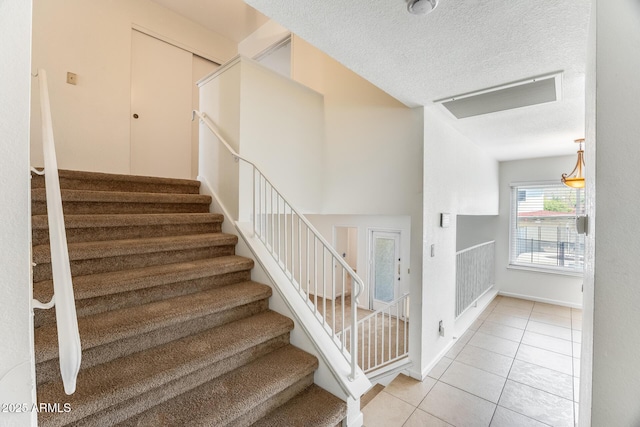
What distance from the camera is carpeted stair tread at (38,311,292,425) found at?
3.90 ft

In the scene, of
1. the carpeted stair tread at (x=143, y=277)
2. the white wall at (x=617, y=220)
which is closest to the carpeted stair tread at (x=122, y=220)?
the carpeted stair tread at (x=143, y=277)

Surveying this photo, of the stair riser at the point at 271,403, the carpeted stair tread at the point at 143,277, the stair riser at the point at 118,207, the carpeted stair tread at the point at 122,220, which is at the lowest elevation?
the stair riser at the point at 271,403

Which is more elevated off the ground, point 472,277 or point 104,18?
point 104,18

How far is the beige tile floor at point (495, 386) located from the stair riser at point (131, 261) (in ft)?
6.23

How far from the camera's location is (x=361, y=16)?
4.63 ft

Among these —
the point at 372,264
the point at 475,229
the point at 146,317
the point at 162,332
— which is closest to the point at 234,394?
the point at 162,332

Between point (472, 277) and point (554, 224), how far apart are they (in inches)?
83.7

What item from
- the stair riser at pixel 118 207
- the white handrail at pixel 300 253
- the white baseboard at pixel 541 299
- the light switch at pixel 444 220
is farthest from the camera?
the white baseboard at pixel 541 299

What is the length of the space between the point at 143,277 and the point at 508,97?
3.21 meters

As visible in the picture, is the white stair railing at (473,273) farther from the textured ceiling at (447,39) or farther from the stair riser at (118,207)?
the stair riser at (118,207)

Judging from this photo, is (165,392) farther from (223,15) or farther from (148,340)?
(223,15)

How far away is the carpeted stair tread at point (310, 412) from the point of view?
5.04ft

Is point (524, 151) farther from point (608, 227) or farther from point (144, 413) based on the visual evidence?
point (144, 413)

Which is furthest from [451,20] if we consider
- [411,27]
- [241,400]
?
[241,400]
